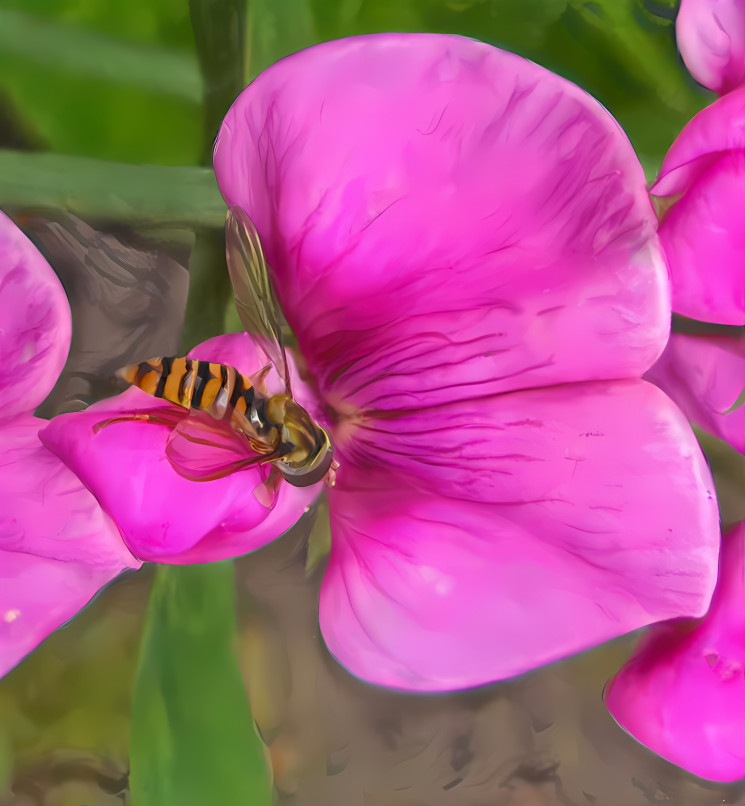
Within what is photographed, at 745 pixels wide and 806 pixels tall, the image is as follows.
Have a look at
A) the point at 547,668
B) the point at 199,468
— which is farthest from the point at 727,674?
the point at 199,468

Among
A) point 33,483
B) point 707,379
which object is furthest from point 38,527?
point 707,379

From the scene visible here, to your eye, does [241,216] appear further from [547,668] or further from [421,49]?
[547,668]

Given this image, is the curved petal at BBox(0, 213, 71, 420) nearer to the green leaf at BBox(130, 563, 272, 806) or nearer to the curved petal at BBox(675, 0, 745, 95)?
the green leaf at BBox(130, 563, 272, 806)

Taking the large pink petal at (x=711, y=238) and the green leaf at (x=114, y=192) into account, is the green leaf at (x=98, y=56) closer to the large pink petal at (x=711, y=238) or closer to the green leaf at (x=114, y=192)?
the green leaf at (x=114, y=192)

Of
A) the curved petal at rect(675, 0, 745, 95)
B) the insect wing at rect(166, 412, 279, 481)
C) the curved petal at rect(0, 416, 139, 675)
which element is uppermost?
the curved petal at rect(675, 0, 745, 95)

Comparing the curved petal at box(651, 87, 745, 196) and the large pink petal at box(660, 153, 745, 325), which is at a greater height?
the curved petal at box(651, 87, 745, 196)

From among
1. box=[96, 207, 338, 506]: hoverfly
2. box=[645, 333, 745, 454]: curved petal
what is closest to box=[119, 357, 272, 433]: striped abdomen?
box=[96, 207, 338, 506]: hoverfly
